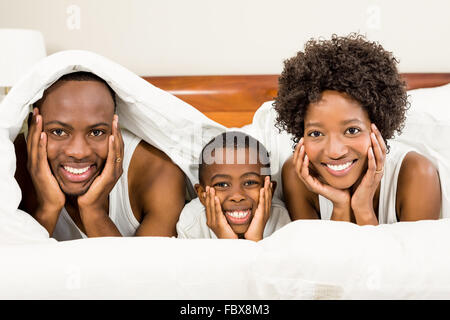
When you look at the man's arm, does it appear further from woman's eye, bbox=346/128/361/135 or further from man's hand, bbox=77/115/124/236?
woman's eye, bbox=346/128/361/135

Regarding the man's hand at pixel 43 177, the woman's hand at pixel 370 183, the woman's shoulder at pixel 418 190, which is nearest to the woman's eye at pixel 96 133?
the man's hand at pixel 43 177

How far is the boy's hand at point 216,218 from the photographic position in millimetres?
1154

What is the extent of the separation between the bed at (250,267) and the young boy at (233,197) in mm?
348

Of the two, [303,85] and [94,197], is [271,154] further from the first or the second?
[94,197]

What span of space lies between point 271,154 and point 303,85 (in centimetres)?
26

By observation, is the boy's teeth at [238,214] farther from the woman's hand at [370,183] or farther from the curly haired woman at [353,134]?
the woman's hand at [370,183]

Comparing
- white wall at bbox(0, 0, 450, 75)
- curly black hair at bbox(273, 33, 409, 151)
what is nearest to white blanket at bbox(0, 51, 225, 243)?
curly black hair at bbox(273, 33, 409, 151)

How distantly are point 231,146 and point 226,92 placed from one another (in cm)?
71

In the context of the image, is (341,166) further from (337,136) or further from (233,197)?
(233,197)

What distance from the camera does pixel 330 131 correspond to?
1.06 metres

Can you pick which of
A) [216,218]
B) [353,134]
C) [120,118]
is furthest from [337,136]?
[120,118]

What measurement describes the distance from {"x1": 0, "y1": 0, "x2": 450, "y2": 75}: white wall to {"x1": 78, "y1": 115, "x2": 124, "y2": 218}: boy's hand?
934 mm
